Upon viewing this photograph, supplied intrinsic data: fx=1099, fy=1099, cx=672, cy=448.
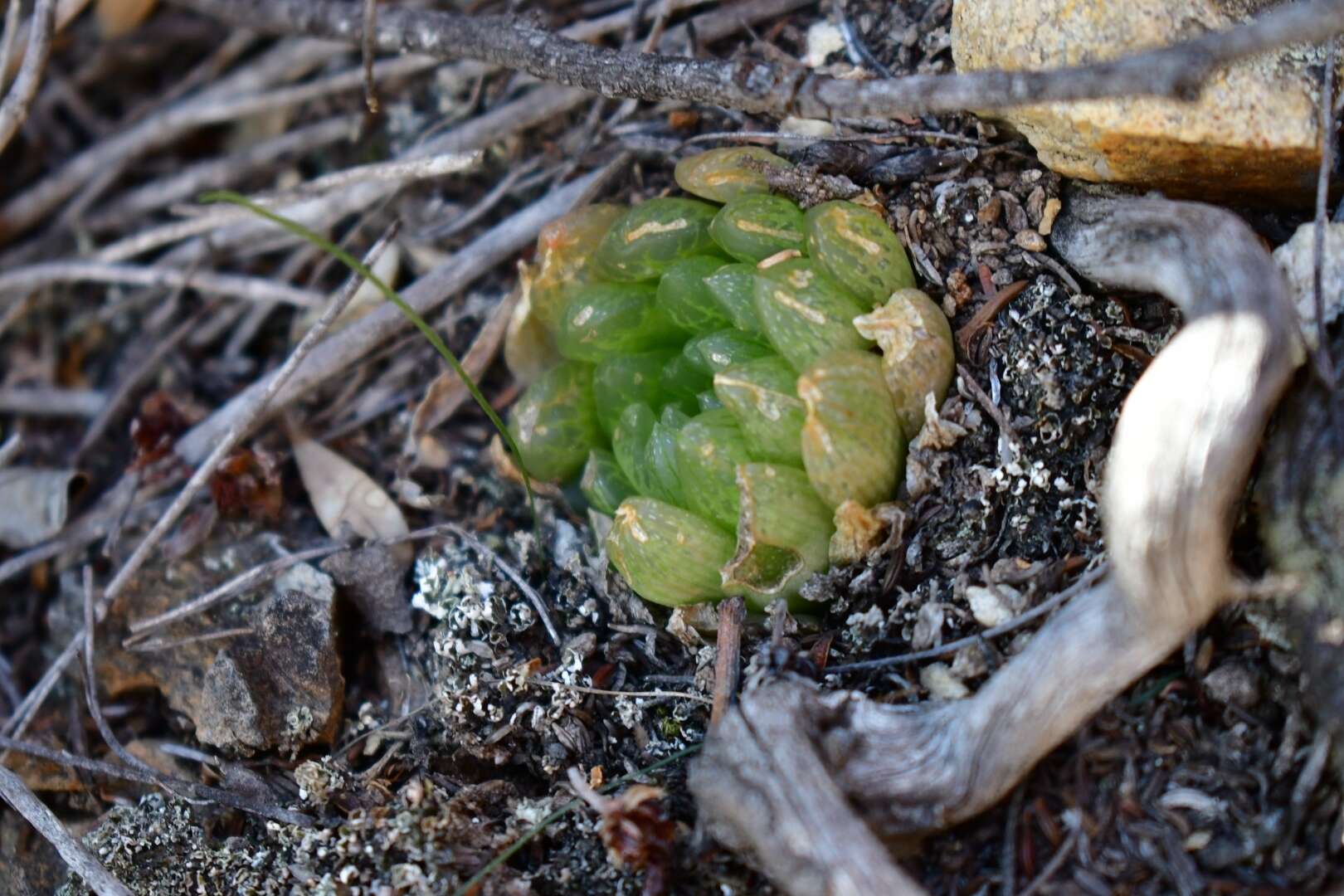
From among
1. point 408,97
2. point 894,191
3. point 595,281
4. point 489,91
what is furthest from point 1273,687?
point 408,97

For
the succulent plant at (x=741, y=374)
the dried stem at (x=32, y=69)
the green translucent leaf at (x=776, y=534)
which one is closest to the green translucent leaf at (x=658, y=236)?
the succulent plant at (x=741, y=374)

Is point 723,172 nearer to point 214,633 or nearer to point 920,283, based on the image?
point 920,283

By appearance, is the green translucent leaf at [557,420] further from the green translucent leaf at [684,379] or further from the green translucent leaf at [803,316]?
the green translucent leaf at [803,316]

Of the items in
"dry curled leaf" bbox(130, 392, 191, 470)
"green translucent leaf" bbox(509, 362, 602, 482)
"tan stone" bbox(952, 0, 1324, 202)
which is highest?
"tan stone" bbox(952, 0, 1324, 202)

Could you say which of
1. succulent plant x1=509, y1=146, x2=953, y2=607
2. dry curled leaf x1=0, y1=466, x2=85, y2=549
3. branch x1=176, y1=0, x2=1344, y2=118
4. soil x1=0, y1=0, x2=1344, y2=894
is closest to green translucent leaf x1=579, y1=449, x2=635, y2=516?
succulent plant x1=509, y1=146, x2=953, y2=607

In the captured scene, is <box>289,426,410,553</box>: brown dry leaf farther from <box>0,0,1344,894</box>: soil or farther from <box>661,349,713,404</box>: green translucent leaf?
<box>661,349,713,404</box>: green translucent leaf

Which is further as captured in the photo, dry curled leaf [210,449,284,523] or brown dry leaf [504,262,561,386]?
dry curled leaf [210,449,284,523]

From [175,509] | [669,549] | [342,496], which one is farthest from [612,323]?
[175,509]
